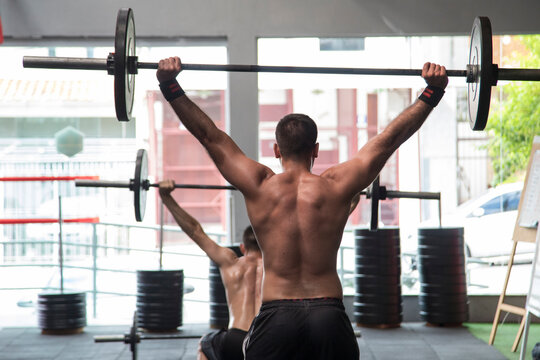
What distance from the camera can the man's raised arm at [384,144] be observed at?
226cm

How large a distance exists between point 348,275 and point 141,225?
1865mm

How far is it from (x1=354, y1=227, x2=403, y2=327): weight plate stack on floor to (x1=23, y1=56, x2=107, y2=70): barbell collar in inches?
153

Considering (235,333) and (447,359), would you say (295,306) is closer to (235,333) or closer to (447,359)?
(235,333)

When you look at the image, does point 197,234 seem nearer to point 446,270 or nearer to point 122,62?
point 122,62

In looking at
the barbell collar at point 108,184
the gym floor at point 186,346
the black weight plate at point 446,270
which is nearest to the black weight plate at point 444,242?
the black weight plate at point 446,270

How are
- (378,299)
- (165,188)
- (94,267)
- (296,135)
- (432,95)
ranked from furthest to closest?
(94,267) → (378,299) → (165,188) → (432,95) → (296,135)

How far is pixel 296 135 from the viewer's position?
2289mm

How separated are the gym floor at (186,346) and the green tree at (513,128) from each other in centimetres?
149

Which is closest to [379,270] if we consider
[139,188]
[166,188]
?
[166,188]

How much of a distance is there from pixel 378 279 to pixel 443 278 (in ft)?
1.71

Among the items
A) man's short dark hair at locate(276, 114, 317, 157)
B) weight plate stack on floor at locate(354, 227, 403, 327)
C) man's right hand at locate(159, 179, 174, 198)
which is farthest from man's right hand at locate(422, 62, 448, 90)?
weight plate stack on floor at locate(354, 227, 403, 327)

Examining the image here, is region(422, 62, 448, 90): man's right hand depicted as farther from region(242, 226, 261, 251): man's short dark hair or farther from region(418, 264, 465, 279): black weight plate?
region(418, 264, 465, 279): black weight plate

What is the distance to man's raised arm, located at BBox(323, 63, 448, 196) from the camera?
2.26 meters

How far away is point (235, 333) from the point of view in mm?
3250
